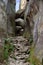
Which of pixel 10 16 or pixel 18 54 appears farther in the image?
pixel 10 16

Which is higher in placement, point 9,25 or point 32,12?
point 32,12

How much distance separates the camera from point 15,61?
22.9 feet

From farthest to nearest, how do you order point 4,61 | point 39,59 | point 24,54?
point 24,54 → point 4,61 → point 39,59

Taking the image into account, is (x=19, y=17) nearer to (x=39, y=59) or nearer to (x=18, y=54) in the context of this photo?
(x=18, y=54)

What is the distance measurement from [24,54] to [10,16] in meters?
6.58

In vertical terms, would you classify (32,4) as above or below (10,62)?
above

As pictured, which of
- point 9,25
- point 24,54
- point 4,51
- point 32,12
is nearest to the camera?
point 4,51

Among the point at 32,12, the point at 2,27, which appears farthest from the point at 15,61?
the point at 32,12

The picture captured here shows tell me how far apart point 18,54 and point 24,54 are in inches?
9.2

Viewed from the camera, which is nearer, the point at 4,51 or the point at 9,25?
the point at 4,51

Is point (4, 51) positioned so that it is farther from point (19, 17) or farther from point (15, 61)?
point (19, 17)

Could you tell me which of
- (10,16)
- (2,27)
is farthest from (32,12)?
(10,16)

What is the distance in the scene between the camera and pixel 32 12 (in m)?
11.3

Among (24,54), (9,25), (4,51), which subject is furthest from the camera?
(9,25)
